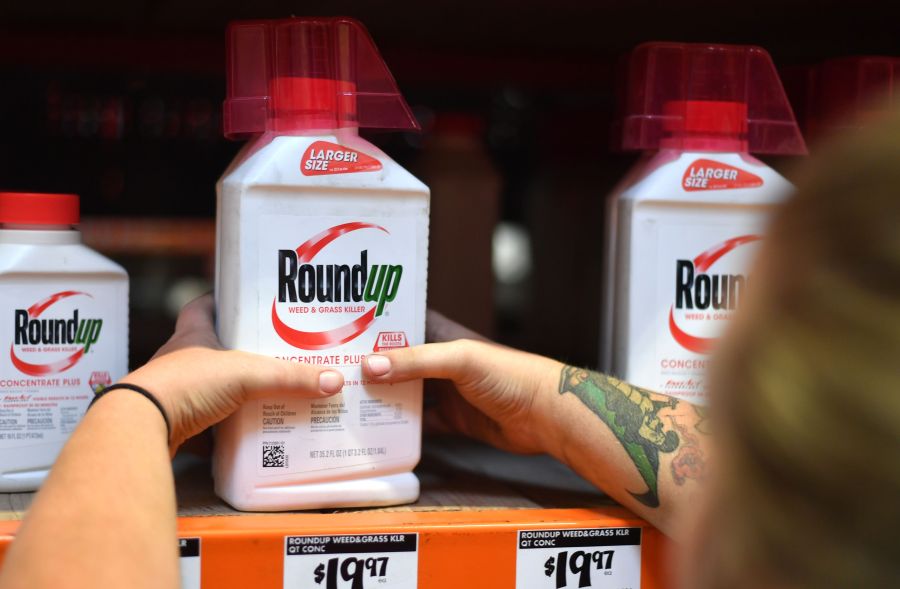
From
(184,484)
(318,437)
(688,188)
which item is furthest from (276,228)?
(688,188)

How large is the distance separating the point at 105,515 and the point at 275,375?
220mm

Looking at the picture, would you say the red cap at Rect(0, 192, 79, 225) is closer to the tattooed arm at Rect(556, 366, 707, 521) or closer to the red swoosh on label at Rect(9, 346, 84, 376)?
the red swoosh on label at Rect(9, 346, 84, 376)

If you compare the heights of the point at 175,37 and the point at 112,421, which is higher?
the point at 175,37

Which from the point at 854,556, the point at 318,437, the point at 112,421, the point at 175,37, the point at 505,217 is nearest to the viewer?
the point at 854,556

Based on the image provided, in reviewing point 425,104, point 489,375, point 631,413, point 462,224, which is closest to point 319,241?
point 489,375

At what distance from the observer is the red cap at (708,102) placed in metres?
1.03

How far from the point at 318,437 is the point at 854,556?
62cm

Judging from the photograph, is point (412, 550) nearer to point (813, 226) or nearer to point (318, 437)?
point (318, 437)

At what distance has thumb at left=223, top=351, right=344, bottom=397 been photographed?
0.86 meters

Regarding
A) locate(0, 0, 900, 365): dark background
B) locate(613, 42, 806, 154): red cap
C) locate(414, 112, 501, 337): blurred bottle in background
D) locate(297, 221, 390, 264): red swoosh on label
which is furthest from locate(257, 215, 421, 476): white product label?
locate(414, 112, 501, 337): blurred bottle in background

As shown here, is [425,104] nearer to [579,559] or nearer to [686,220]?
[686,220]

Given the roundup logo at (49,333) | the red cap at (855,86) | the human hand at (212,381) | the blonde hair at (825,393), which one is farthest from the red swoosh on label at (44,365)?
the red cap at (855,86)

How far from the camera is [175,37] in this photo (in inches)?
56.3

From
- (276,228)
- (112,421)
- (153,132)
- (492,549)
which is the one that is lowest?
(492,549)
